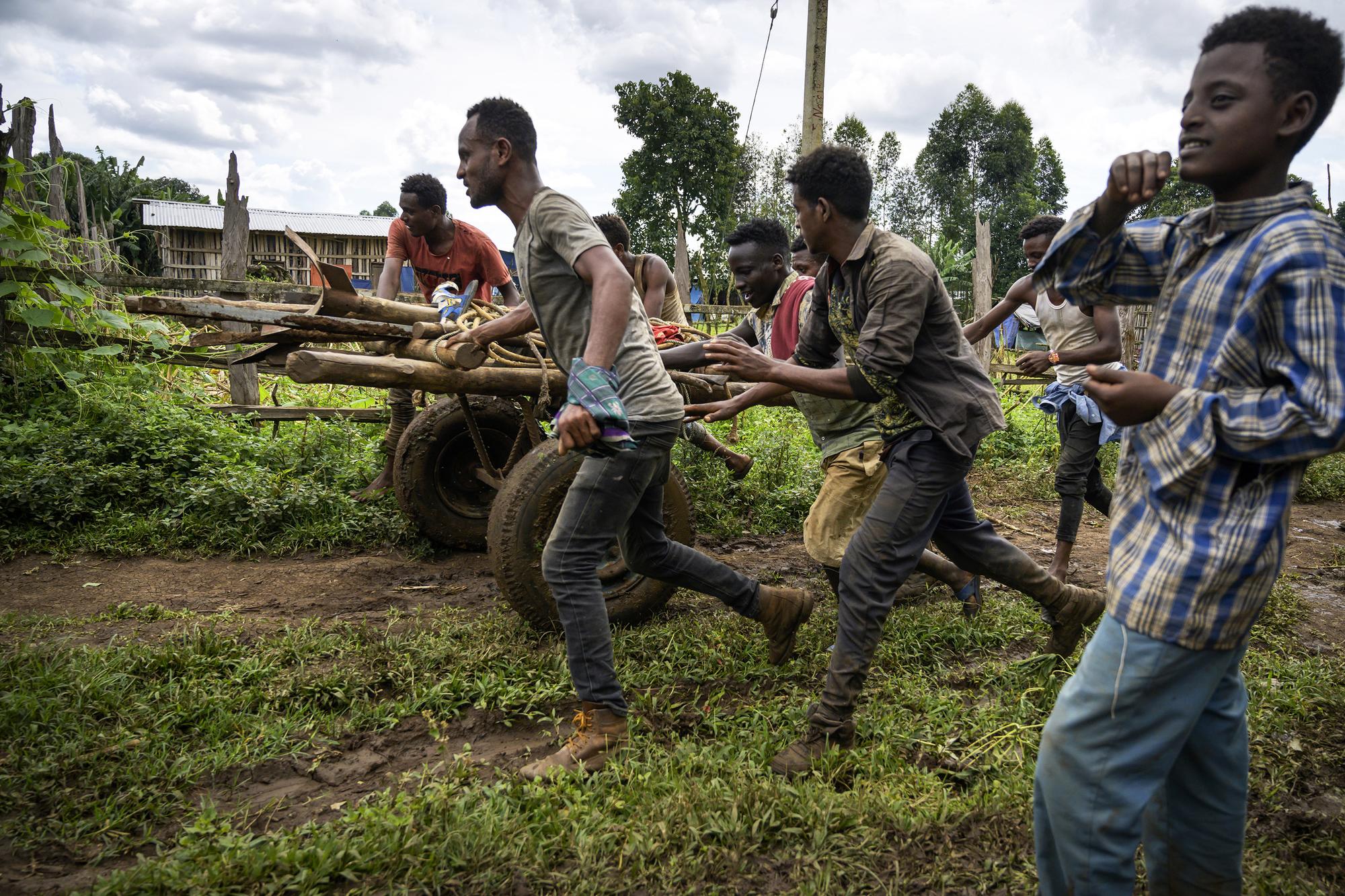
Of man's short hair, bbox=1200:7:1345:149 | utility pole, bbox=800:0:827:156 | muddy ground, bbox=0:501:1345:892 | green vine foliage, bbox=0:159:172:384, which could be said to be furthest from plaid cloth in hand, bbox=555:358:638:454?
utility pole, bbox=800:0:827:156

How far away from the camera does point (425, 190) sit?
5.53m

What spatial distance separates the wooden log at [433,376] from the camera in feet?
11.4

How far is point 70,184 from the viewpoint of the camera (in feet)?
80.0

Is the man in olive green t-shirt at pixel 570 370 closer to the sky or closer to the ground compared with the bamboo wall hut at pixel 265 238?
closer to the ground

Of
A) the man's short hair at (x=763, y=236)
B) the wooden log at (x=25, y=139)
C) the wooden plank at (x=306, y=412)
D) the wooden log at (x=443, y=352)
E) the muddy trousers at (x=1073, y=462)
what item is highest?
the wooden log at (x=25, y=139)

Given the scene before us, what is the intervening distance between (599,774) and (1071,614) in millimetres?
2011

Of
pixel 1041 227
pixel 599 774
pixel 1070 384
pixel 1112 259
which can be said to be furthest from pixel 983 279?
pixel 1112 259

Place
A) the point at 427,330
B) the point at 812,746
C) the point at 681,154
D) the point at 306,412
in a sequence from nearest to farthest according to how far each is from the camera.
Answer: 1. the point at 812,746
2. the point at 427,330
3. the point at 306,412
4. the point at 681,154

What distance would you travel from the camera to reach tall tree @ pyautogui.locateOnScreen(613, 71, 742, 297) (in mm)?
24891

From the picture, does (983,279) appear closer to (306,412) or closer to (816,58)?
(816,58)

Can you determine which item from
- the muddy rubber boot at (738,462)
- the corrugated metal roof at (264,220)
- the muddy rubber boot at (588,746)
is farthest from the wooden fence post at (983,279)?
the corrugated metal roof at (264,220)

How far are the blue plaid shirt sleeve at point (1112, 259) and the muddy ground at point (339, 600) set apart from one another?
2204mm

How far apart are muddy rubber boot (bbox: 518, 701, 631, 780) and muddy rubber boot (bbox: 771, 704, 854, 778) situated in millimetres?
514

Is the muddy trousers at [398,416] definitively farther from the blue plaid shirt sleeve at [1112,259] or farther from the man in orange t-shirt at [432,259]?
the blue plaid shirt sleeve at [1112,259]
